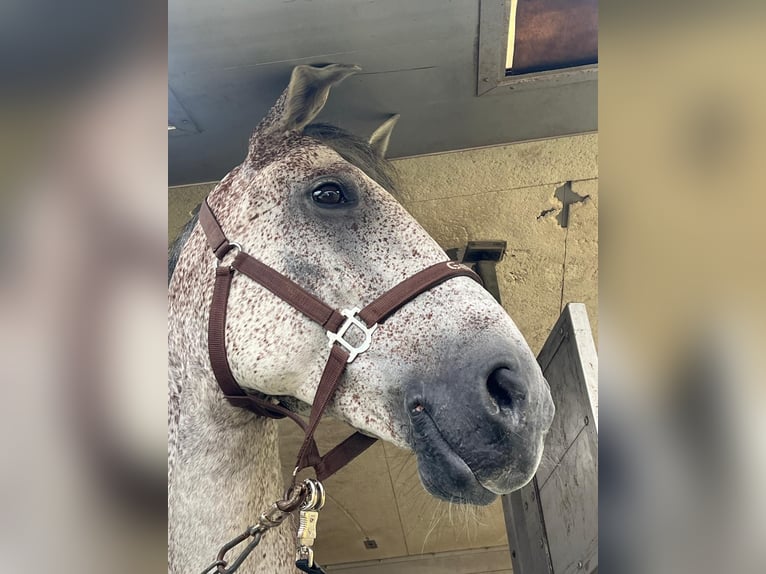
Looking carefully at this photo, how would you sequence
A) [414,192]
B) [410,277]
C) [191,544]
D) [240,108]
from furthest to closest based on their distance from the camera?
[414,192] → [240,108] → [191,544] → [410,277]

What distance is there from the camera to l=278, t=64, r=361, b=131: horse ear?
133cm

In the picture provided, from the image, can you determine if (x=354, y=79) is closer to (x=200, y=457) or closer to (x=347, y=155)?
(x=347, y=155)

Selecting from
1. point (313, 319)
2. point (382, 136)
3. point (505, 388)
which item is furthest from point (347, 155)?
point (505, 388)

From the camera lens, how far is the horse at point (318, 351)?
1.00m

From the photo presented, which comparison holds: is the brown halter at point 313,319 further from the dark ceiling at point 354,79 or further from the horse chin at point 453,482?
the dark ceiling at point 354,79

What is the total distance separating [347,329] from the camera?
107 centimetres

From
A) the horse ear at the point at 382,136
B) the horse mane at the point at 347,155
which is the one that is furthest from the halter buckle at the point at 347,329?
the horse ear at the point at 382,136

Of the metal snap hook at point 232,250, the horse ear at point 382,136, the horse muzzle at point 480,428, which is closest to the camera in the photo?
the horse muzzle at point 480,428
